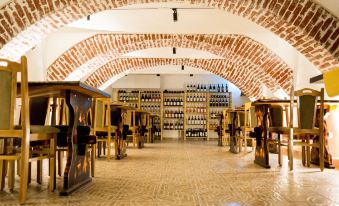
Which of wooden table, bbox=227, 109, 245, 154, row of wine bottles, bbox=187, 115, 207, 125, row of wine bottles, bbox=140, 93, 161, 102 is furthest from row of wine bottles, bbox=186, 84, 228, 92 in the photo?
wooden table, bbox=227, 109, 245, 154

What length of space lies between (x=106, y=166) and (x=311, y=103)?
2.93m

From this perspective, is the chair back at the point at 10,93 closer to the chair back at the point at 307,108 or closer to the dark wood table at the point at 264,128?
the dark wood table at the point at 264,128

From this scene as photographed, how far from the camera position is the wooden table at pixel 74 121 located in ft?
9.96

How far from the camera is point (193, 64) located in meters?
12.8

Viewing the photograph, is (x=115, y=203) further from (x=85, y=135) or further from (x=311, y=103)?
(x=311, y=103)

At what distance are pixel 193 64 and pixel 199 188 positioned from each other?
9.63 metres

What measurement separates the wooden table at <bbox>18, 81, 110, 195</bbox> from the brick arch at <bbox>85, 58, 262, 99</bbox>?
29.3 ft

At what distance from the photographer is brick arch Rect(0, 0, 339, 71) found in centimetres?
579

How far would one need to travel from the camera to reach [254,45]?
9.42 meters

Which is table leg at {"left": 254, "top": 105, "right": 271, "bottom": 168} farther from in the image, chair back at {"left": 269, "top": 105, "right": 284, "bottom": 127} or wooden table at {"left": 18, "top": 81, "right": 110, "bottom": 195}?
wooden table at {"left": 18, "top": 81, "right": 110, "bottom": 195}

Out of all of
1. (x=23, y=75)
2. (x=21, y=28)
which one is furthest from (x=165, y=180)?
(x=21, y=28)

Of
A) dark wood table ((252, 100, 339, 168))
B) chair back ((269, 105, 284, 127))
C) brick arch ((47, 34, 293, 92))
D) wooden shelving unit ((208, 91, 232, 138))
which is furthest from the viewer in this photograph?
wooden shelving unit ((208, 91, 232, 138))

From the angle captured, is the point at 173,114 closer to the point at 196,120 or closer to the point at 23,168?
the point at 196,120

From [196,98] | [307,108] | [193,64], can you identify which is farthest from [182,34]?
[196,98]
